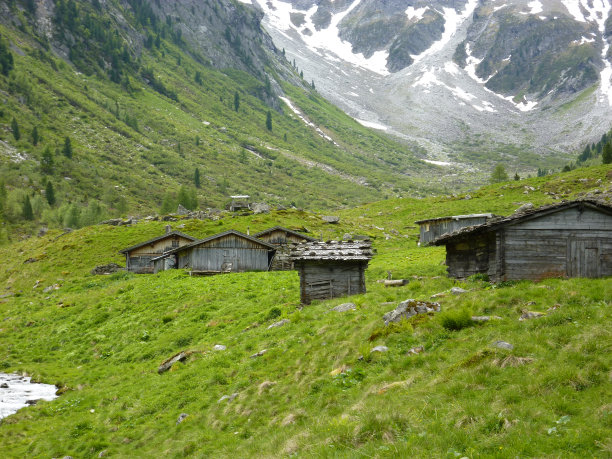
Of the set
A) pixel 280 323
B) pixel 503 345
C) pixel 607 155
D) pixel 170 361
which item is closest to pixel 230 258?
pixel 170 361

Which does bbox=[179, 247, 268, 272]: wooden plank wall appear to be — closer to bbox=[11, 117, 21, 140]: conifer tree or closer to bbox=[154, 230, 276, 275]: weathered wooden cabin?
bbox=[154, 230, 276, 275]: weathered wooden cabin

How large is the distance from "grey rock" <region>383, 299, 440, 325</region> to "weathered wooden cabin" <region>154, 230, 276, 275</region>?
114 ft

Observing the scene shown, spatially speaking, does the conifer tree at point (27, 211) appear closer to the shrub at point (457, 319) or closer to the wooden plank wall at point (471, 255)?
the wooden plank wall at point (471, 255)

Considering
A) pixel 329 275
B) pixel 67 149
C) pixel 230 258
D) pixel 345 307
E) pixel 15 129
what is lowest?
pixel 345 307

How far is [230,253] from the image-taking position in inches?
2047

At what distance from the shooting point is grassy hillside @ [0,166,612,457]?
10.2 metres

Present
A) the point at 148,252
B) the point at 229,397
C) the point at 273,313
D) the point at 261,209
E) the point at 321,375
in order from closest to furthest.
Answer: the point at 321,375
the point at 229,397
the point at 273,313
the point at 148,252
the point at 261,209

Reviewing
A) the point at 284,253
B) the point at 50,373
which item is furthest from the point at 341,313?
the point at 284,253

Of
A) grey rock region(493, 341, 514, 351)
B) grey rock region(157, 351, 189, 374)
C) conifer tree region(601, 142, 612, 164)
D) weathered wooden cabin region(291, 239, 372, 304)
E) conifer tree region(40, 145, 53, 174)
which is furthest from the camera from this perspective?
conifer tree region(40, 145, 53, 174)

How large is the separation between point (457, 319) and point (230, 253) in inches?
1535

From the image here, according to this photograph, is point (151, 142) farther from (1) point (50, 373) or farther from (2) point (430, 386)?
(2) point (430, 386)

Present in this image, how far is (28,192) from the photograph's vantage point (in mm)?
122250

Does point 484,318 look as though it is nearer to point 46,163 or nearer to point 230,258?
point 230,258

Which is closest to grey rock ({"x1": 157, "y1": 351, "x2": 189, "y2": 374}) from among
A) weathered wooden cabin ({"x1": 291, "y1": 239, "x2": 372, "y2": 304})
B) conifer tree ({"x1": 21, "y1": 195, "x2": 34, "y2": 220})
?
weathered wooden cabin ({"x1": 291, "y1": 239, "x2": 372, "y2": 304})
